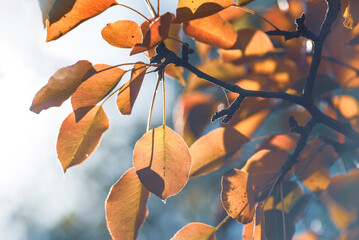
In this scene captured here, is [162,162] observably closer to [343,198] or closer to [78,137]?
[78,137]

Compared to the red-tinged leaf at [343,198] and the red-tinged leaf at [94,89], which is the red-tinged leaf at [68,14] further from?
the red-tinged leaf at [343,198]

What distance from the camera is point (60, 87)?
36cm

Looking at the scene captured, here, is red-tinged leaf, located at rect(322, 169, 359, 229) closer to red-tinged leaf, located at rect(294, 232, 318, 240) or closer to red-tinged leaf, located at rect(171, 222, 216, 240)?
red-tinged leaf, located at rect(294, 232, 318, 240)

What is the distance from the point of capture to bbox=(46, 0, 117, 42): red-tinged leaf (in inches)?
12.1

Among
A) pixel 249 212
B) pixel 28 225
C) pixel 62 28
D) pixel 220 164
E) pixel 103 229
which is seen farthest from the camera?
pixel 28 225

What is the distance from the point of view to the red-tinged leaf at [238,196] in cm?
42

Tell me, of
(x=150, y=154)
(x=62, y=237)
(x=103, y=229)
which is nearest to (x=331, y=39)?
(x=150, y=154)

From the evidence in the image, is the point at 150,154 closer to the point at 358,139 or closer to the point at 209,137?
the point at 209,137

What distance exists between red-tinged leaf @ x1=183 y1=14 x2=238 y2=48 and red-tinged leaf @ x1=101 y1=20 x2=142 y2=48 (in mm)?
84

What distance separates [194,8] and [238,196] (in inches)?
9.6

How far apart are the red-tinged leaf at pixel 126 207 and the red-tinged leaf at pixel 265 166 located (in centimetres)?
18

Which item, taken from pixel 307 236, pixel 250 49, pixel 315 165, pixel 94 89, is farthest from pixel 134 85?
pixel 307 236

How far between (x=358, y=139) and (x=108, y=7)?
0.41 meters

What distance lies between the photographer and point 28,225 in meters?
3.97
